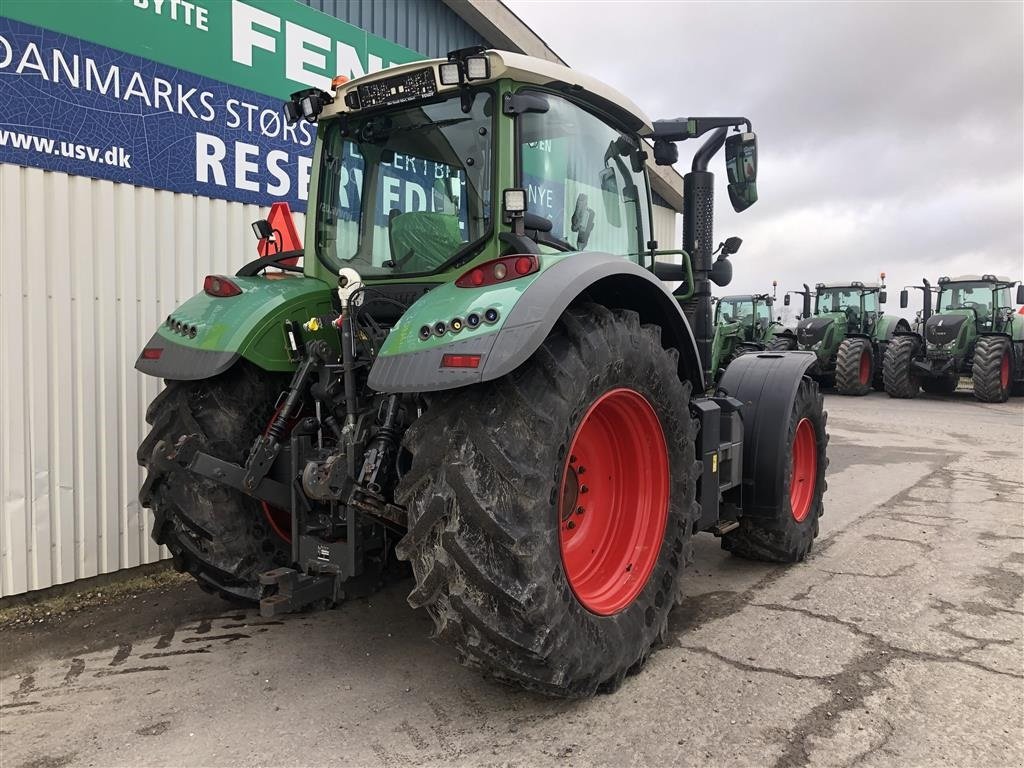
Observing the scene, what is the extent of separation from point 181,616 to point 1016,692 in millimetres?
3902

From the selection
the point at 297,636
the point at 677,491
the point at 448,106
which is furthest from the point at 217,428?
the point at 677,491

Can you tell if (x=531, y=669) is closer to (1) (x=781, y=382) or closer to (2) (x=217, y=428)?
(2) (x=217, y=428)

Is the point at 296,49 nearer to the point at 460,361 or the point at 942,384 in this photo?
the point at 460,361

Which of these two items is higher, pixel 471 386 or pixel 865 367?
pixel 471 386

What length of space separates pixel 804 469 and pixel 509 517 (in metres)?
3.30

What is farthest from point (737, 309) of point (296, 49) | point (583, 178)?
point (583, 178)

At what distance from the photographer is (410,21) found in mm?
6301

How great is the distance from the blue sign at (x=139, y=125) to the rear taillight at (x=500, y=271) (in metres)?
2.87

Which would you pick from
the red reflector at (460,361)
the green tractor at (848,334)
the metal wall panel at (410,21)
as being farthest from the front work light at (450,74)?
the green tractor at (848,334)

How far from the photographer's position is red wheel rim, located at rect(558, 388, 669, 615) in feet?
10.4

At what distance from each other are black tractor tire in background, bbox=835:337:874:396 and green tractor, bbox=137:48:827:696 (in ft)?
46.3

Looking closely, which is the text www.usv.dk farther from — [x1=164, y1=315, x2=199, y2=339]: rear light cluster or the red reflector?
the red reflector

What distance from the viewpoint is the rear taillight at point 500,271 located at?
105 inches

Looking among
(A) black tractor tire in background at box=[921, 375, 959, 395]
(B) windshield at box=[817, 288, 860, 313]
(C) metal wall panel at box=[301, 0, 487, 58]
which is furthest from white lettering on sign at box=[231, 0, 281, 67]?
(B) windshield at box=[817, 288, 860, 313]
